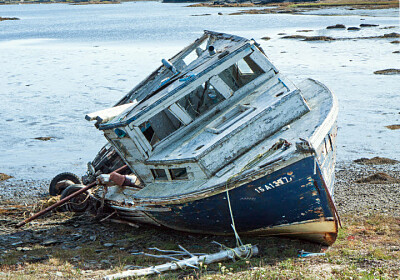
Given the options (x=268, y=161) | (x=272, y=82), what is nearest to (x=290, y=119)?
(x=272, y=82)

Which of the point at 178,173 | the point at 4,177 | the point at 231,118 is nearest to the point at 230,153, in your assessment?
the point at 231,118

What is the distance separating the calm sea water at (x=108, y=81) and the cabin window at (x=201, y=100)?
629 cm

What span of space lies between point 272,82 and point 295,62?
22755 mm

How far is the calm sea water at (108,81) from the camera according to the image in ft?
60.4

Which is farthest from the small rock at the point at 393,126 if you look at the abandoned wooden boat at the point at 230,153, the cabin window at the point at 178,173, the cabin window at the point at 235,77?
the cabin window at the point at 178,173

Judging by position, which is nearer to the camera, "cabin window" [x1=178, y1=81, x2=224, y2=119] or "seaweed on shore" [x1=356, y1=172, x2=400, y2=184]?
"cabin window" [x1=178, y1=81, x2=224, y2=119]

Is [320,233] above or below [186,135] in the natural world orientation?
below

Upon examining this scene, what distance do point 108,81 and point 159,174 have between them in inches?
818

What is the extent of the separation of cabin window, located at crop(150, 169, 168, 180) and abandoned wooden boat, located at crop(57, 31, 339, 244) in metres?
0.02

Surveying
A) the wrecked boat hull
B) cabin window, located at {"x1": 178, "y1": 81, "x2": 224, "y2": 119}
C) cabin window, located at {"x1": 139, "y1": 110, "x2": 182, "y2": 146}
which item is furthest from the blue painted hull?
cabin window, located at {"x1": 178, "y1": 81, "x2": 224, "y2": 119}

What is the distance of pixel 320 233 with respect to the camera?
9609mm

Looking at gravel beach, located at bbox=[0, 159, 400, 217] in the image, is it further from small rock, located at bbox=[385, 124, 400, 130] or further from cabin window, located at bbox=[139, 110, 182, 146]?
cabin window, located at bbox=[139, 110, 182, 146]

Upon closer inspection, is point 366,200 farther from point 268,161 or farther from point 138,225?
point 138,225

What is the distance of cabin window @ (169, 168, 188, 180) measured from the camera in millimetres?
10453
